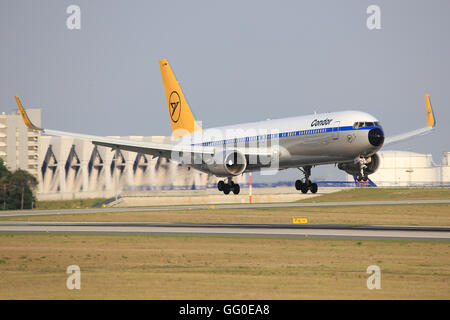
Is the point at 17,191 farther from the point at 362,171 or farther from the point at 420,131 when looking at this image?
the point at 362,171

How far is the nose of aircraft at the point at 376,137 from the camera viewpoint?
58.5 m

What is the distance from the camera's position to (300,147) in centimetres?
6362

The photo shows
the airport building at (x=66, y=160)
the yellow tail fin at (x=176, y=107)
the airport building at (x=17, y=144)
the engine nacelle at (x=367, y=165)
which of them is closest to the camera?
the engine nacelle at (x=367, y=165)

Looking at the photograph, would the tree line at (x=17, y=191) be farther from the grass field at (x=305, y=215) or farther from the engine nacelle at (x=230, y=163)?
the engine nacelle at (x=230, y=163)

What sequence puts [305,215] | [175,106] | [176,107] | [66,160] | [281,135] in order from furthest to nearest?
[66,160], [305,215], [175,106], [176,107], [281,135]

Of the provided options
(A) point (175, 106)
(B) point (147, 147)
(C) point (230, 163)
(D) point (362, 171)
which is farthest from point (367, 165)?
(A) point (175, 106)

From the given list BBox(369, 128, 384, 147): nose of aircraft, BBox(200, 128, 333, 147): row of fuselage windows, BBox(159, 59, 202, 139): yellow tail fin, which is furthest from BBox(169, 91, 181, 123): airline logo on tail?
BBox(369, 128, 384, 147): nose of aircraft

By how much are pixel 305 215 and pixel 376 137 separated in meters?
38.9

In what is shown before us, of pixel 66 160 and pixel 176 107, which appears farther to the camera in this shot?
pixel 66 160

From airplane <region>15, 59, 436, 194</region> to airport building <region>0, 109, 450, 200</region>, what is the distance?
8265 cm

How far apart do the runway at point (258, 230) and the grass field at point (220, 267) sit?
4232 millimetres

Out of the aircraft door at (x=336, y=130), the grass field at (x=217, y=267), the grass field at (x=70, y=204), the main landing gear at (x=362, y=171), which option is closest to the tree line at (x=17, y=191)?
the grass field at (x=70, y=204)

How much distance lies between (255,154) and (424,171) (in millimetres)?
139873

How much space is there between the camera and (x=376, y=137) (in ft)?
192
